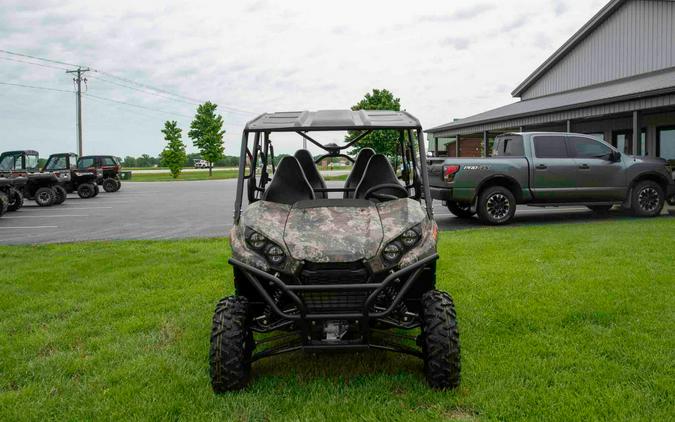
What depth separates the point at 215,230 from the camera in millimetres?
12289

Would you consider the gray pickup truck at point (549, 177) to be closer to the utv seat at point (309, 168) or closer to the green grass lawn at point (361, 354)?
the green grass lawn at point (361, 354)

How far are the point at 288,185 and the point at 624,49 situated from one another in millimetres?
23225

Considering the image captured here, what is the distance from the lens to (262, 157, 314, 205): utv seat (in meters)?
4.54

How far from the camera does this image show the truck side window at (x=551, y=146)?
41.2 ft

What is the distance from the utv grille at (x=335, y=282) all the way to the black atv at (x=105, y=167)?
25.7m

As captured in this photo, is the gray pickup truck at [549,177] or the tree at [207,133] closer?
the gray pickup truck at [549,177]

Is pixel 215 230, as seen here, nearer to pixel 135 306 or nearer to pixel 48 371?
pixel 135 306

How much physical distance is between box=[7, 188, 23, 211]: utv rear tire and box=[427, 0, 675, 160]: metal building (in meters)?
18.4

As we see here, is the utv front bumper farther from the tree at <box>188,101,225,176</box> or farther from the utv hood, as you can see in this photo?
the tree at <box>188,101,225,176</box>

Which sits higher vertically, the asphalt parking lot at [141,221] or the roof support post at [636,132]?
the roof support post at [636,132]

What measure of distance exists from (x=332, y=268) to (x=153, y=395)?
1.47m

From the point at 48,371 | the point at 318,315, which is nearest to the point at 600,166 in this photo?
the point at 318,315

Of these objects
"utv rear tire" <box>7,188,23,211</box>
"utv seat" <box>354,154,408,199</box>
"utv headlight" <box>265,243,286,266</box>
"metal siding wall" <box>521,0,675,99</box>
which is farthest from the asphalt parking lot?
"metal siding wall" <box>521,0,675,99</box>

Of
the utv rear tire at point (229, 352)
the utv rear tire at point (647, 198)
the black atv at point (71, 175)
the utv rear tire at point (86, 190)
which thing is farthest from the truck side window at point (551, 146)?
the utv rear tire at point (86, 190)
